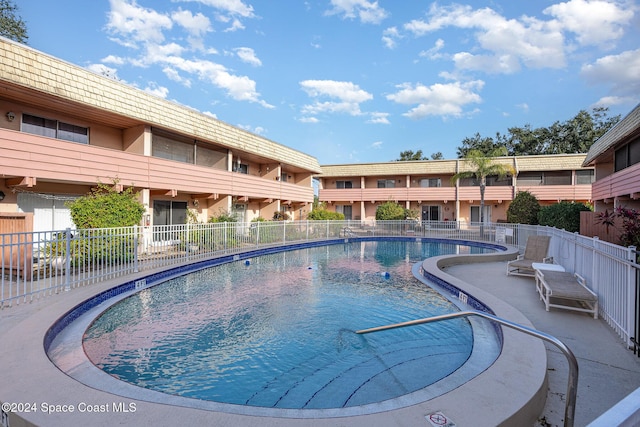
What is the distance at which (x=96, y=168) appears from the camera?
12.2 m

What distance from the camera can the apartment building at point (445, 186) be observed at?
86.3 ft

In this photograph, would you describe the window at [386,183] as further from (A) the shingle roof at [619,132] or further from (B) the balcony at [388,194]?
(A) the shingle roof at [619,132]

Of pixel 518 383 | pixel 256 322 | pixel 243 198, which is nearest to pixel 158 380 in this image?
pixel 256 322

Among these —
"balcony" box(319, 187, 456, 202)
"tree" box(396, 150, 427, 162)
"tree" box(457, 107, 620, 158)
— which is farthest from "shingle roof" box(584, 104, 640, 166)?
"tree" box(396, 150, 427, 162)

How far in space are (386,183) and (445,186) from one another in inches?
224

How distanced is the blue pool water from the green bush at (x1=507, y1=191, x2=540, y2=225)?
43.6ft

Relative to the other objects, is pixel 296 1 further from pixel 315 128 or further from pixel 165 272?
pixel 315 128

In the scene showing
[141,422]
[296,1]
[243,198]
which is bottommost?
[141,422]

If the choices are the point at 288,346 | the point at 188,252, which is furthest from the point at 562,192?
the point at 288,346

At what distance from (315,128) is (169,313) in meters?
46.7

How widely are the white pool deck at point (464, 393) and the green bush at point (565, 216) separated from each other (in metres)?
11.9

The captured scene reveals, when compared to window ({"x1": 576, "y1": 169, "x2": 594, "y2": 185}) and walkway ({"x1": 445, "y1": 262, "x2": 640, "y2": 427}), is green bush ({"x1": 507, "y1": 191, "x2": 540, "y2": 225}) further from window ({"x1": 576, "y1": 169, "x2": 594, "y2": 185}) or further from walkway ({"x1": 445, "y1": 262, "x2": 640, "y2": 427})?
walkway ({"x1": 445, "y1": 262, "x2": 640, "y2": 427})

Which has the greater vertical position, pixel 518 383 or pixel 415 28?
pixel 415 28

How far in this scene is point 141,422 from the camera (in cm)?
248
